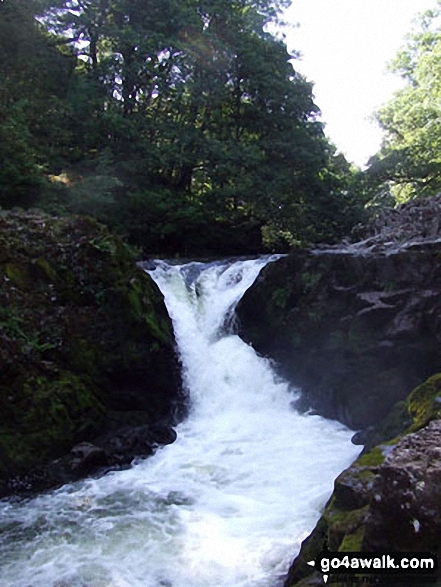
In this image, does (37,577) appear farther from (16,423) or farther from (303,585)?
(16,423)

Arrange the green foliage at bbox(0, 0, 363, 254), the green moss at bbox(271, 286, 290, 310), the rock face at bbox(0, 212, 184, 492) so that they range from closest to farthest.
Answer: the rock face at bbox(0, 212, 184, 492)
the green moss at bbox(271, 286, 290, 310)
the green foliage at bbox(0, 0, 363, 254)

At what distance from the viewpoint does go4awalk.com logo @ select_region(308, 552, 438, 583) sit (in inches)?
125

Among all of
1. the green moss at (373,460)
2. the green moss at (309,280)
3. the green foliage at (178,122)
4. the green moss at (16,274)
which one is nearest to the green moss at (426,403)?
the green moss at (373,460)

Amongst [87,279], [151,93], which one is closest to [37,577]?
[87,279]

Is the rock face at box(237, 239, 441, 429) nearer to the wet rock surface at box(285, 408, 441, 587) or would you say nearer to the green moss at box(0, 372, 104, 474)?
the green moss at box(0, 372, 104, 474)

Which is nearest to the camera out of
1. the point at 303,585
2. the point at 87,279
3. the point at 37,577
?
the point at 303,585

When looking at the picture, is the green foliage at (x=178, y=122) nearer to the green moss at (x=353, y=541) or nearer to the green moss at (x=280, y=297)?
the green moss at (x=280, y=297)

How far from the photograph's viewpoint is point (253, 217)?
69.6ft

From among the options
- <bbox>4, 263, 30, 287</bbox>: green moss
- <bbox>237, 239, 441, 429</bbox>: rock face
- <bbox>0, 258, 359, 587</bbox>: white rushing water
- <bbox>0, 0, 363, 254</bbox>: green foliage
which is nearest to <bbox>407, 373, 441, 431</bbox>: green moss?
<bbox>0, 258, 359, 587</bbox>: white rushing water

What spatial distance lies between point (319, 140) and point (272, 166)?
8.32 ft

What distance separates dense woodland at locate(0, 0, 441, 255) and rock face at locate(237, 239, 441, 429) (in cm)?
775

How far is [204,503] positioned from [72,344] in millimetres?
3964

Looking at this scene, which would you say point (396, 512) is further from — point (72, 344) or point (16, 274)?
point (16, 274)

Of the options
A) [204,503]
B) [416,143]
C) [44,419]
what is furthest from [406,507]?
[416,143]
